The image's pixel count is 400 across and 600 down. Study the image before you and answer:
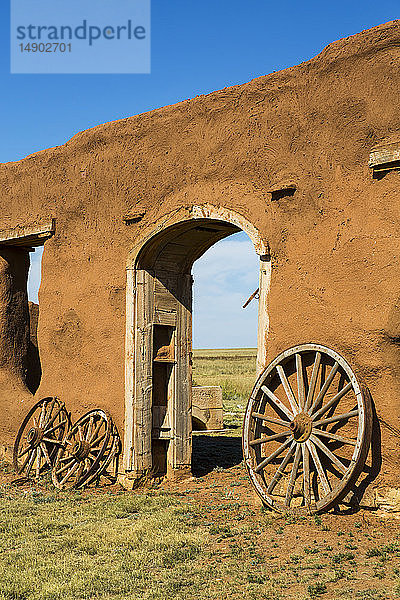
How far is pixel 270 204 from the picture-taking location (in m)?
7.79

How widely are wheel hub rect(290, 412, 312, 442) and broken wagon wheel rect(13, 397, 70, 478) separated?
4006 millimetres

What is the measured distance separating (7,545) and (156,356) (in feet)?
11.4

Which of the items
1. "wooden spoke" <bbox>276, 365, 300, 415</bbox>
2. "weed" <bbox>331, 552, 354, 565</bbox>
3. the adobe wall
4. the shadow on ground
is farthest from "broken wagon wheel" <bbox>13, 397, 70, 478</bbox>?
"weed" <bbox>331, 552, 354, 565</bbox>

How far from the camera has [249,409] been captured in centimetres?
760

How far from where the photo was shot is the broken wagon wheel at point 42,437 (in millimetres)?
9914

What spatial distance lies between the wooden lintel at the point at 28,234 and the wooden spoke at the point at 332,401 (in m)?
5.38

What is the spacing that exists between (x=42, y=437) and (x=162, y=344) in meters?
2.21

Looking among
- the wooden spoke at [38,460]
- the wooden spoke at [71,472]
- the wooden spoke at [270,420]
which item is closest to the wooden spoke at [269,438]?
the wooden spoke at [270,420]

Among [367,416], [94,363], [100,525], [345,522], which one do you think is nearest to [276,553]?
[345,522]

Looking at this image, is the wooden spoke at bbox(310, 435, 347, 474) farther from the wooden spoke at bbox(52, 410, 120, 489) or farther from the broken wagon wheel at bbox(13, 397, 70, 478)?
the broken wagon wheel at bbox(13, 397, 70, 478)

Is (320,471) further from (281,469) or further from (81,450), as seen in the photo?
(81,450)

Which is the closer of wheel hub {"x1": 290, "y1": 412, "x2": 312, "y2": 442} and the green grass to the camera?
the green grass

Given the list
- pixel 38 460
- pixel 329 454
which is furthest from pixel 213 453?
pixel 329 454

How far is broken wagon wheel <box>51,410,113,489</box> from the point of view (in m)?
9.14
